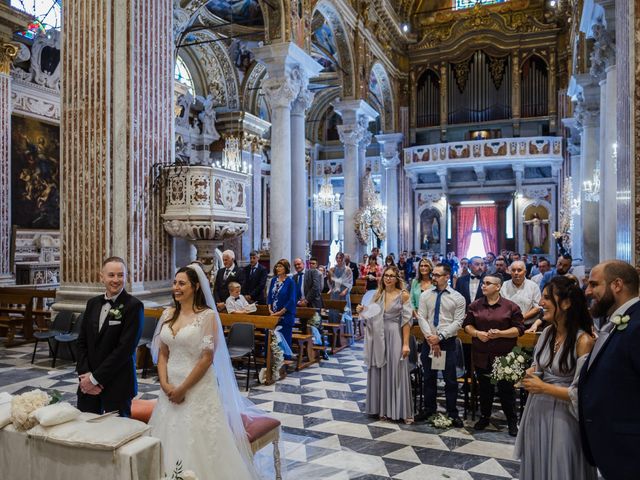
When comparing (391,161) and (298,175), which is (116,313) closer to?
(298,175)

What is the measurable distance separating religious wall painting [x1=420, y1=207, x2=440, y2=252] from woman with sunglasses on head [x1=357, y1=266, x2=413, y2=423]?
18039mm

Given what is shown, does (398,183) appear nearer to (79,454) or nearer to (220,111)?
(220,111)

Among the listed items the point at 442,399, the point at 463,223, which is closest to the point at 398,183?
the point at 463,223

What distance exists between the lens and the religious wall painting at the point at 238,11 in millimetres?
15820

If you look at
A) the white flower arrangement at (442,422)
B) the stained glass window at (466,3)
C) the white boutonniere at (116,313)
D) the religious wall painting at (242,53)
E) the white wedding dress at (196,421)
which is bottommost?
the white flower arrangement at (442,422)

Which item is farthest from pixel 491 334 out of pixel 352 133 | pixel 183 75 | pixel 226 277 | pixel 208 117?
pixel 183 75

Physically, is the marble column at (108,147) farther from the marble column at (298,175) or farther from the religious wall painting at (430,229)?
the religious wall painting at (430,229)

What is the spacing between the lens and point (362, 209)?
17438 millimetres

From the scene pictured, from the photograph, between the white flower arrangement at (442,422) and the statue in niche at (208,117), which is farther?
the statue in niche at (208,117)

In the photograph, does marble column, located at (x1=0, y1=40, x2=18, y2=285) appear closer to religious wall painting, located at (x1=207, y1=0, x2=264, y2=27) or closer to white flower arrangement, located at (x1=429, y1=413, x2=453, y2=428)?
religious wall painting, located at (x1=207, y1=0, x2=264, y2=27)

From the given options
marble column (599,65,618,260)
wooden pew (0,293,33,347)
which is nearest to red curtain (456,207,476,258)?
marble column (599,65,618,260)

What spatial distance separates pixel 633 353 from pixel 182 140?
54.0 feet

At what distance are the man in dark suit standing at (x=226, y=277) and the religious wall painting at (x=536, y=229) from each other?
54.1ft

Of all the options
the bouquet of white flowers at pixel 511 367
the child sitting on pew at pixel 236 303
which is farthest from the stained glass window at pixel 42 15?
the bouquet of white flowers at pixel 511 367
